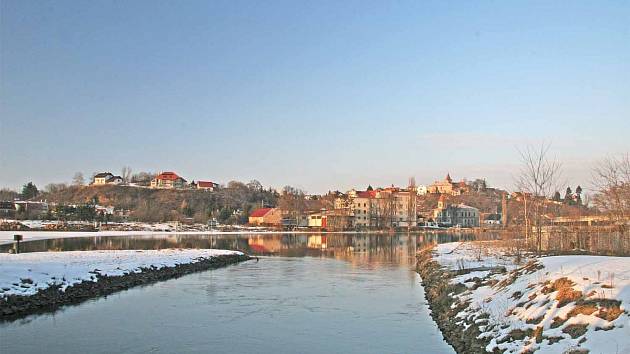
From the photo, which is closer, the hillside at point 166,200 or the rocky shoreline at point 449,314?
the rocky shoreline at point 449,314

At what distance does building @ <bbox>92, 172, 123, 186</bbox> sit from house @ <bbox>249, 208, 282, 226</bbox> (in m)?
71.6

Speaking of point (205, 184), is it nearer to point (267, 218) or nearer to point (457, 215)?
point (267, 218)

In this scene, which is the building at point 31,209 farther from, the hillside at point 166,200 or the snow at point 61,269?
the snow at point 61,269

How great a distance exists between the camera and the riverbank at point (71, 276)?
18.2 m

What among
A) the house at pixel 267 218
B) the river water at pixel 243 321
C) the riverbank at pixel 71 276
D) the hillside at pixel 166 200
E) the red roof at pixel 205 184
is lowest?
the river water at pixel 243 321

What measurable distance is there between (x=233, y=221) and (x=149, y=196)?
4102cm

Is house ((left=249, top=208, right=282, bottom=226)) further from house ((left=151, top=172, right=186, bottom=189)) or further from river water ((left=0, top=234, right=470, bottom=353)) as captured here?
river water ((left=0, top=234, right=470, bottom=353))

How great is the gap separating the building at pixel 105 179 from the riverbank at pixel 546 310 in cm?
18124

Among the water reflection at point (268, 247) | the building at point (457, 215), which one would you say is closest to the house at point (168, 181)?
the building at point (457, 215)

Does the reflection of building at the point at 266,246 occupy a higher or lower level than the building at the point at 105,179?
lower

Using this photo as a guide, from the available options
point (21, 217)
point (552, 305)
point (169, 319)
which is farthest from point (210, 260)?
point (21, 217)

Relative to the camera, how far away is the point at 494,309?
14.5 meters

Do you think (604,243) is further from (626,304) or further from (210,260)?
(210,260)

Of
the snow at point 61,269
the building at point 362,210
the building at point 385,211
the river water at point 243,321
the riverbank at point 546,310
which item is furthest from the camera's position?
the building at point 362,210
